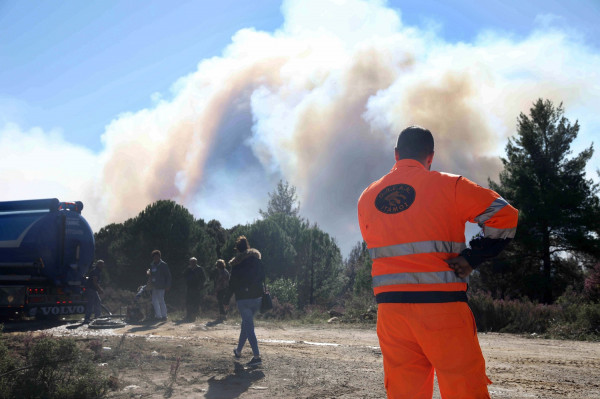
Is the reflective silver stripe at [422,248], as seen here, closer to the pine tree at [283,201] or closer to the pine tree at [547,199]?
the pine tree at [547,199]

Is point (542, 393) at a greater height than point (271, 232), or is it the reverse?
point (271, 232)

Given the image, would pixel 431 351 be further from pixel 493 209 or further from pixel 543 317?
pixel 543 317

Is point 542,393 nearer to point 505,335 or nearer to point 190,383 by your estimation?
point 190,383

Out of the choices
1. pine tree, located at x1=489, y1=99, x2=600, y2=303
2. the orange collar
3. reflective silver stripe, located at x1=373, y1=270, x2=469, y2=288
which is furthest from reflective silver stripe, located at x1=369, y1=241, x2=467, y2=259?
pine tree, located at x1=489, y1=99, x2=600, y2=303

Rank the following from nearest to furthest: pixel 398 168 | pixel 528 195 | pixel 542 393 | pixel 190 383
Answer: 1. pixel 398 168
2. pixel 542 393
3. pixel 190 383
4. pixel 528 195

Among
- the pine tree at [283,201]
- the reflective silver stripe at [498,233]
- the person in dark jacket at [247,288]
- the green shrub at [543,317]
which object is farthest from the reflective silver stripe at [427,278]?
the pine tree at [283,201]

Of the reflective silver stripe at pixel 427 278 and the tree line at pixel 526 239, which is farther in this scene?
the tree line at pixel 526 239

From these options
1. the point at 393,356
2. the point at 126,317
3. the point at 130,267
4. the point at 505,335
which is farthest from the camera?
the point at 130,267

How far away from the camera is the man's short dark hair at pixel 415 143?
10.6 ft

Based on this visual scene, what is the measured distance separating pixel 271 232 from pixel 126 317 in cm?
2396

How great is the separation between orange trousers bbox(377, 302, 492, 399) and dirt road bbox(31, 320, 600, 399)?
2.90 metres

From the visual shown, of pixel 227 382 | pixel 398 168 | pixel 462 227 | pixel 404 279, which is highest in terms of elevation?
pixel 398 168

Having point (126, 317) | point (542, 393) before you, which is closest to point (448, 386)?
point (542, 393)

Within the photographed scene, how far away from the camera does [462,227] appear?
2.96 meters
